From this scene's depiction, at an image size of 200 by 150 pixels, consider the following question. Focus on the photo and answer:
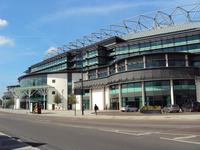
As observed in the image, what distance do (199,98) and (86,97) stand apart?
1541 inches

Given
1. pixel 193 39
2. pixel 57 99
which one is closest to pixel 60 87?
pixel 57 99

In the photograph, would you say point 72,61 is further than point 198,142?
Yes

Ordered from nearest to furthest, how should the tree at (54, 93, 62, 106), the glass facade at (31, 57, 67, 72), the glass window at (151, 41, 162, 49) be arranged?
1. the glass window at (151, 41, 162, 49)
2. the tree at (54, 93, 62, 106)
3. the glass facade at (31, 57, 67, 72)

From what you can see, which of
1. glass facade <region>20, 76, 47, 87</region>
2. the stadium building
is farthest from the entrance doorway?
glass facade <region>20, 76, 47, 87</region>

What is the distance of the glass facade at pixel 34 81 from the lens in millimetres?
128125

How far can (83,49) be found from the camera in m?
133

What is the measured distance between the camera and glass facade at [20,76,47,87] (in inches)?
5044

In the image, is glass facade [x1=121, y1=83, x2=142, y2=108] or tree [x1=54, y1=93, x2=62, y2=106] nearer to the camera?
glass facade [x1=121, y1=83, x2=142, y2=108]

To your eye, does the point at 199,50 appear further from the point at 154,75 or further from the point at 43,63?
the point at 43,63

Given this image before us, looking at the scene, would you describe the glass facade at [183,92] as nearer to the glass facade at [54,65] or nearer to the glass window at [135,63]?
the glass window at [135,63]

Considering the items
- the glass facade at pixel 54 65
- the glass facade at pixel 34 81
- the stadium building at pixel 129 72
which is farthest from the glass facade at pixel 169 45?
the glass facade at pixel 54 65

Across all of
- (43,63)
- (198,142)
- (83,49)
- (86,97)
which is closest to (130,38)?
(83,49)

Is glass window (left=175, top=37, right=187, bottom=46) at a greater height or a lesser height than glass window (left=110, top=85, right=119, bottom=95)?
greater

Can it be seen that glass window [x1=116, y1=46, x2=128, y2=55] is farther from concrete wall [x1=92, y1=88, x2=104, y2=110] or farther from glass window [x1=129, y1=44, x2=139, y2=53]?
concrete wall [x1=92, y1=88, x2=104, y2=110]
